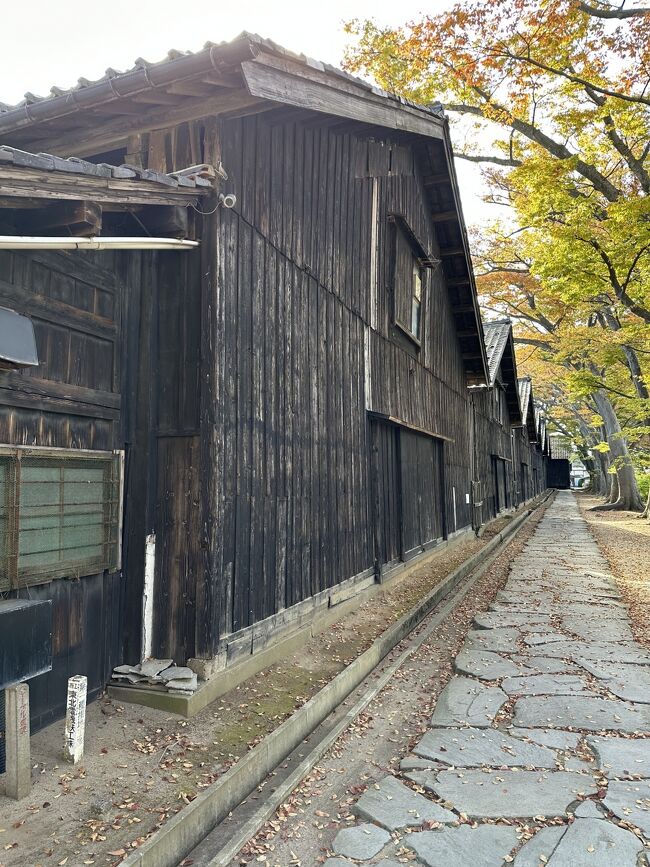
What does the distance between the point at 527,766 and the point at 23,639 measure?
346cm

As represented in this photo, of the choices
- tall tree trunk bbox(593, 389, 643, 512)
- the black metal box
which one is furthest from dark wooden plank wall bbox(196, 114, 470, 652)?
tall tree trunk bbox(593, 389, 643, 512)

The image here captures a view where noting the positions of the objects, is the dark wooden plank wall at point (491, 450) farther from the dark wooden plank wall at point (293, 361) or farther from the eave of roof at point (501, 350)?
the dark wooden plank wall at point (293, 361)

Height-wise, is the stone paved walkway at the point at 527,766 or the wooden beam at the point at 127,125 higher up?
the wooden beam at the point at 127,125

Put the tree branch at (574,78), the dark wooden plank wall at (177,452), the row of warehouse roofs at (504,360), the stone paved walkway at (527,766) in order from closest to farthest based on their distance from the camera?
1. the stone paved walkway at (527,766)
2. the dark wooden plank wall at (177,452)
3. the tree branch at (574,78)
4. the row of warehouse roofs at (504,360)

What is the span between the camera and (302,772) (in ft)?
13.7

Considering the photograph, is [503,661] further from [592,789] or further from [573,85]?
[573,85]

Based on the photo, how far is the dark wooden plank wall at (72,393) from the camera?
4.26m

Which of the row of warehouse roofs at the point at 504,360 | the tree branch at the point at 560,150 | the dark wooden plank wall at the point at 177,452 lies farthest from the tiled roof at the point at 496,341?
the dark wooden plank wall at the point at 177,452

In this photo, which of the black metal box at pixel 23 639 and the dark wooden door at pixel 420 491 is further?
the dark wooden door at pixel 420 491

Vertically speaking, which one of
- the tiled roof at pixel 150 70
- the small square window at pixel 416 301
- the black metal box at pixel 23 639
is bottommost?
the black metal box at pixel 23 639

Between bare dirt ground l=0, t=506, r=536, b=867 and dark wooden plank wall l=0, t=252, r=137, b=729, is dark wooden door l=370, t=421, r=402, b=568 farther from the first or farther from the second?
dark wooden plank wall l=0, t=252, r=137, b=729

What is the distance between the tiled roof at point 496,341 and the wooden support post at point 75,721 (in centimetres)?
1927

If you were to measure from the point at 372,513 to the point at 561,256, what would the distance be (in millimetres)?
9465

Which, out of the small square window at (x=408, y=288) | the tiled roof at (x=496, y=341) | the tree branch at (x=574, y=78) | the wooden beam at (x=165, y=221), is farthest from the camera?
the tiled roof at (x=496, y=341)
